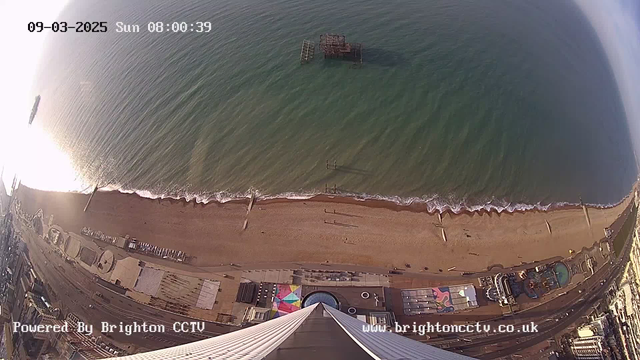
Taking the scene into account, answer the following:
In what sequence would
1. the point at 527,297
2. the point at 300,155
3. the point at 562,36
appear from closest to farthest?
the point at 527,297
the point at 300,155
the point at 562,36

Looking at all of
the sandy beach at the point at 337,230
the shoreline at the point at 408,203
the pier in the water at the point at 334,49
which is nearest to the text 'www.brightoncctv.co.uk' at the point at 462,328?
the sandy beach at the point at 337,230

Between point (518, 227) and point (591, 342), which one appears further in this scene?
point (518, 227)

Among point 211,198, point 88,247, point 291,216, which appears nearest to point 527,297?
point 291,216

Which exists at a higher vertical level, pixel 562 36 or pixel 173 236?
pixel 562 36

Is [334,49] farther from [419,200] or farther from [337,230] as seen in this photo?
[337,230]

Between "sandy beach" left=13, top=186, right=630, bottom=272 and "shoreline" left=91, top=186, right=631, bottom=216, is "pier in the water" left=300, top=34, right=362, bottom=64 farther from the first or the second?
"sandy beach" left=13, top=186, right=630, bottom=272

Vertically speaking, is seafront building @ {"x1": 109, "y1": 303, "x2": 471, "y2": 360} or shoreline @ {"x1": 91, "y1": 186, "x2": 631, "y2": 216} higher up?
shoreline @ {"x1": 91, "y1": 186, "x2": 631, "y2": 216}

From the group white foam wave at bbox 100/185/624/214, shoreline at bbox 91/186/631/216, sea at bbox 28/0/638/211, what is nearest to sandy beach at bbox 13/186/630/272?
shoreline at bbox 91/186/631/216

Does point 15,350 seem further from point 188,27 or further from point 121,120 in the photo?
point 188,27
